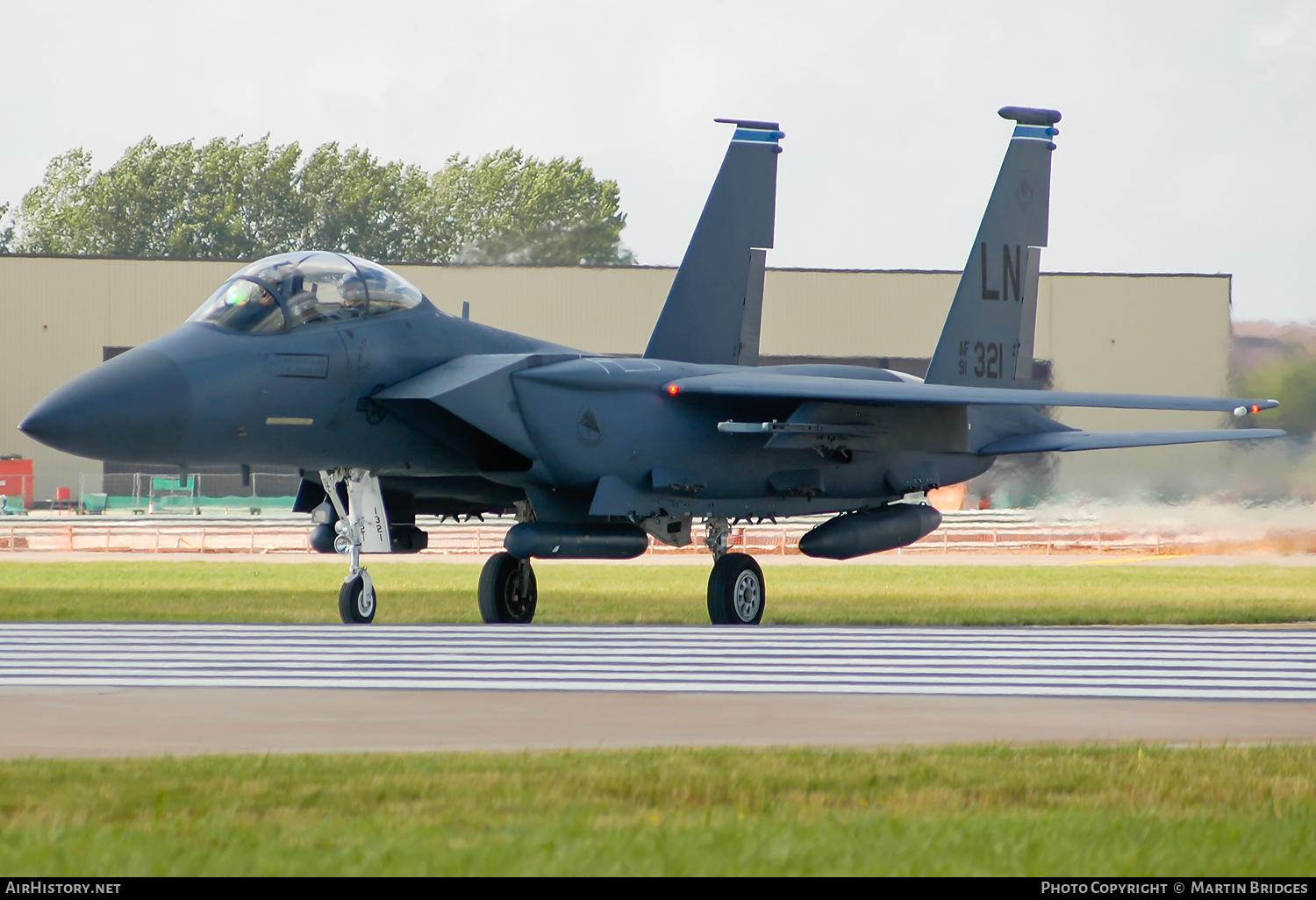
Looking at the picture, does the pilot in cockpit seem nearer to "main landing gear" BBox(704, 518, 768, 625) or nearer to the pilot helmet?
the pilot helmet

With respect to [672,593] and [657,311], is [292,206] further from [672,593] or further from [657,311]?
[672,593]

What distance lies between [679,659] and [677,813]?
5.93 metres

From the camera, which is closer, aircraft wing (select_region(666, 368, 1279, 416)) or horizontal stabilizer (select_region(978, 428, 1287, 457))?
aircraft wing (select_region(666, 368, 1279, 416))

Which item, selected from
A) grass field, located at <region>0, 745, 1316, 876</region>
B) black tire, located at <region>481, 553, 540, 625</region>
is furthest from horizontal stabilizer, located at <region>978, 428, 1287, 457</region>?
grass field, located at <region>0, 745, 1316, 876</region>

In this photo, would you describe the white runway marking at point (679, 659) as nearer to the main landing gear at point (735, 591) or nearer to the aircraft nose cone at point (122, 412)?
the main landing gear at point (735, 591)

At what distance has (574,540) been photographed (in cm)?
1499

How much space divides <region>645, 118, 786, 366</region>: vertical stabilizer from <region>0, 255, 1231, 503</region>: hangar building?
30198 millimetres

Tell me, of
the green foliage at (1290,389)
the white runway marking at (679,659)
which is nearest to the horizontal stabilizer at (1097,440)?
the white runway marking at (679,659)

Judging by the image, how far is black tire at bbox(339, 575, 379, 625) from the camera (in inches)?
571

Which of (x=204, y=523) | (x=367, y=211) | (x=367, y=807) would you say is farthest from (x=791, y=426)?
(x=367, y=211)

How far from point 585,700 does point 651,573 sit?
21.0m

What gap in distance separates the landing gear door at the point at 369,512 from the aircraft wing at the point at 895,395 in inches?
112

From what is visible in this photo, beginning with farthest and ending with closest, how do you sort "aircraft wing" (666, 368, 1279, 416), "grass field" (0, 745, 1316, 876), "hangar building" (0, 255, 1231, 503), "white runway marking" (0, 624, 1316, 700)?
"hangar building" (0, 255, 1231, 503)
"aircraft wing" (666, 368, 1279, 416)
"white runway marking" (0, 624, 1316, 700)
"grass field" (0, 745, 1316, 876)

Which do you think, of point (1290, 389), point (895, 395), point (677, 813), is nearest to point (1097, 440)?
point (895, 395)
